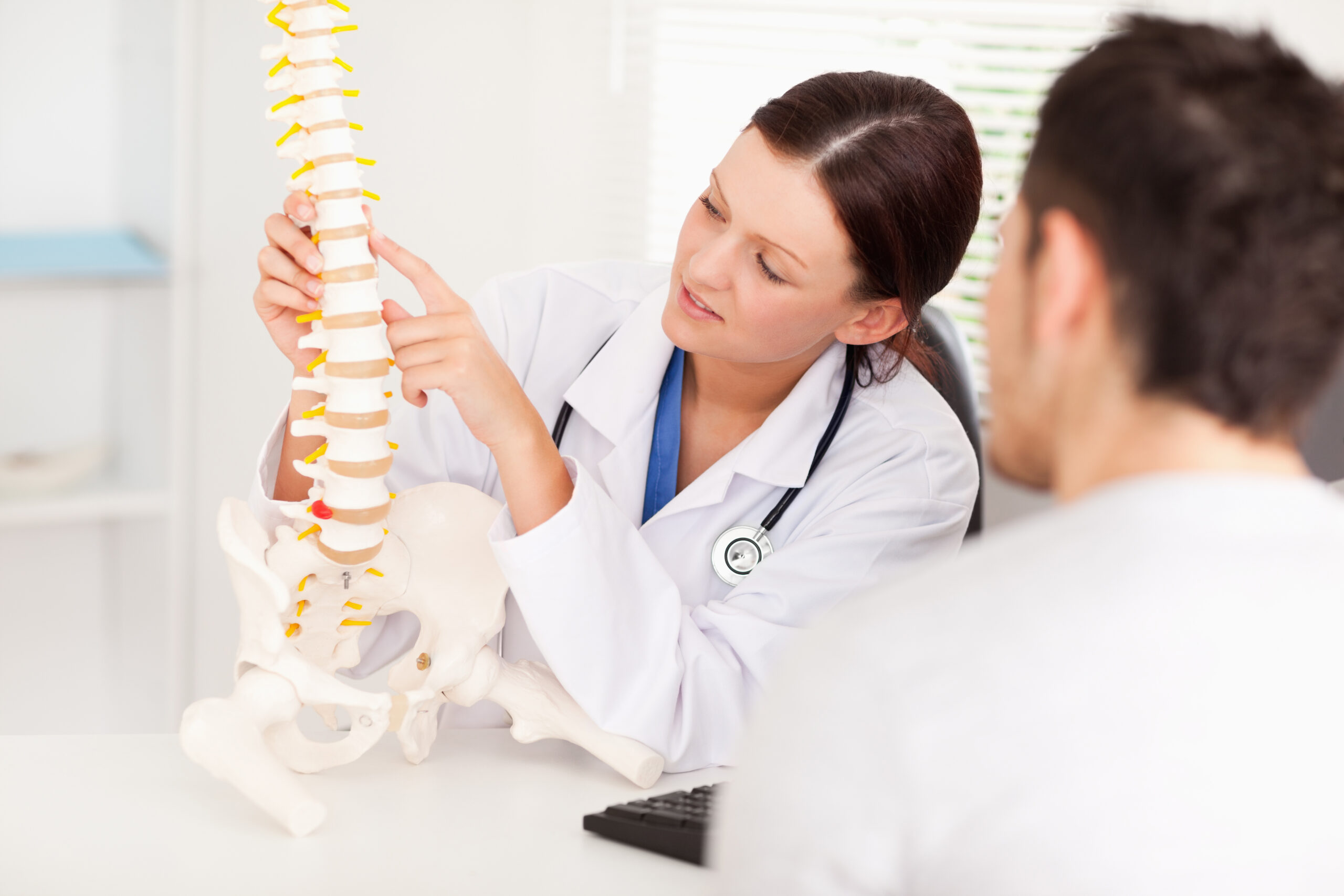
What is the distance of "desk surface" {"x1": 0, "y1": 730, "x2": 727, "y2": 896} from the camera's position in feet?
2.98

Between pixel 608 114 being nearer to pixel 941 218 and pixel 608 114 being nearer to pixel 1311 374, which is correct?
pixel 941 218

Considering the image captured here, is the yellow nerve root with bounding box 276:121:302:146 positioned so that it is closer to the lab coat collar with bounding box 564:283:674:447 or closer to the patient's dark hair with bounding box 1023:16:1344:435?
the lab coat collar with bounding box 564:283:674:447

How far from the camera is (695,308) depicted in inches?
53.9

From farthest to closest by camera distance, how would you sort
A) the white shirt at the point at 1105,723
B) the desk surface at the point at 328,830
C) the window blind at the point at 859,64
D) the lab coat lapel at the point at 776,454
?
the window blind at the point at 859,64 → the lab coat lapel at the point at 776,454 → the desk surface at the point at 328,830 → the white shirt at the point at 1105,723

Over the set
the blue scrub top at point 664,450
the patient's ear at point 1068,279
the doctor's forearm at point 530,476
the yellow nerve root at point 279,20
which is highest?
the yellow nerve root at point 279,20

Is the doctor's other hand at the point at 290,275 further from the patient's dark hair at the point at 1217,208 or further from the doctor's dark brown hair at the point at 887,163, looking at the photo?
the patient's dark hair at the point at 1217,208

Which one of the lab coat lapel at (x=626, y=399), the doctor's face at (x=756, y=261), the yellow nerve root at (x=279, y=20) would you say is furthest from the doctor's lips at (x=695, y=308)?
the yellow nerve root at (x=279, y=20)

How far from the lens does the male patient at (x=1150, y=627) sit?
0.54 metres

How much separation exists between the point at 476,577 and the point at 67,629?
5.54 feet

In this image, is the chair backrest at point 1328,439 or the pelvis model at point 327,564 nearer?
the pelvis model at point 327,564

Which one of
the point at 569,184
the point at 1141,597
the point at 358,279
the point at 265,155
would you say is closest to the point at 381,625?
the point at 358,279

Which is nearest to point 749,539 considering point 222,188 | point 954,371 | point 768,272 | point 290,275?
point 768,272

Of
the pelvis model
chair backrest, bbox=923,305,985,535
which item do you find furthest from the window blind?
the pelvis model

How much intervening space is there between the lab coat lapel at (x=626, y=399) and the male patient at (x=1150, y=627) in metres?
0.87
